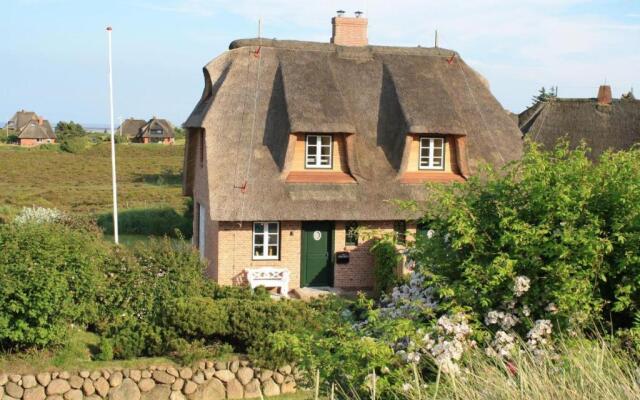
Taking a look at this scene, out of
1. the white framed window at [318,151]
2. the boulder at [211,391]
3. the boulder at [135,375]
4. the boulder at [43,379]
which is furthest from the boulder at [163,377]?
the white framed window at [318,151]

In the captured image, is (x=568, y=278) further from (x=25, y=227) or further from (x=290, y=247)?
(x=290, y=247)

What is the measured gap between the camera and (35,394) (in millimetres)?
12711

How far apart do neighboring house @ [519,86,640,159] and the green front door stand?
13846 millimetres

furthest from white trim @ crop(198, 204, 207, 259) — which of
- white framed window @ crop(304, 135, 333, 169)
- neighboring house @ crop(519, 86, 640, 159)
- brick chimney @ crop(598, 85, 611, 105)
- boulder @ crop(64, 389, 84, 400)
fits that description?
brick chimney @ crop(598, 85, 611, 105)

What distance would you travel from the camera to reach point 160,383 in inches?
518

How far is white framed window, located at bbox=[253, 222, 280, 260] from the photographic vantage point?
19969 mm

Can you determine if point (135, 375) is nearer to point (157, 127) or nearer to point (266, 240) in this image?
point (266, 240)

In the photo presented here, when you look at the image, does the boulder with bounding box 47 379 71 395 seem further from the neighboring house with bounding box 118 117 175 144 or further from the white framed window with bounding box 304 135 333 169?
the neighboring house with bounding box 118 117 175 144

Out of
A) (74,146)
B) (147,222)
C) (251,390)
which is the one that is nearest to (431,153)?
(251,390)

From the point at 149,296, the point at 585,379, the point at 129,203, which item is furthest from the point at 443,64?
the point at 129,203

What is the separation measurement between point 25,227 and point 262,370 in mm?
5326

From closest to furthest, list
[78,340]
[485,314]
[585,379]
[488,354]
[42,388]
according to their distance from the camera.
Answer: [585,379] < [488,354] < [485,314] < [42,388] < [78,340]

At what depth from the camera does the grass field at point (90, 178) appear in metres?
45.5

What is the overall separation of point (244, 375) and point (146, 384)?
163 cm
